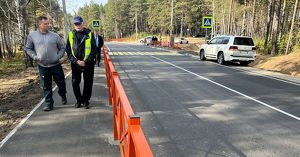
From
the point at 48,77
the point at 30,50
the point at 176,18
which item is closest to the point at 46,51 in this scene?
the point at 30,50

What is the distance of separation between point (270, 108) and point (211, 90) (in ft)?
8.45

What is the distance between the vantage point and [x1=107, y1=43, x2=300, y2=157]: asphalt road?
530 cm

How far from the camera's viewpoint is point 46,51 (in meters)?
7.04

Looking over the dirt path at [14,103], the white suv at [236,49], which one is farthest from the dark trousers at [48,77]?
the white suv at [236,49]

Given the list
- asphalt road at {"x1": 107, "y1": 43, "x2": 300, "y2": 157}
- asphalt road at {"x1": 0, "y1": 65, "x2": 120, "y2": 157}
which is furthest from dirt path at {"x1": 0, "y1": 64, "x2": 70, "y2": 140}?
asphalt road at {"x1": 107, "y1": 43, "x2": 300, "y2": 157}

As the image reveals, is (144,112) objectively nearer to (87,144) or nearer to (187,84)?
(87,144)

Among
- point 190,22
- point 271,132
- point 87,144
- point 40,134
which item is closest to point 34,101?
point 40,134

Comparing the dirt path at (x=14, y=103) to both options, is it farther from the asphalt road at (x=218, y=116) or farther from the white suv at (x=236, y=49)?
the white suv at (x=236, y=49)

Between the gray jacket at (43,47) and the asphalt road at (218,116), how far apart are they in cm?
233

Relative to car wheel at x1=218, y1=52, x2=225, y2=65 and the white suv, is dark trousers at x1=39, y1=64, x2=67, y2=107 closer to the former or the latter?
the white suv

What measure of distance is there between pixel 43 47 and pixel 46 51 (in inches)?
4.2

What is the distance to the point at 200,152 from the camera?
5.04m

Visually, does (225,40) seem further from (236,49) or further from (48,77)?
(48,77)

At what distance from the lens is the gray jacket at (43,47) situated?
6969 mm
